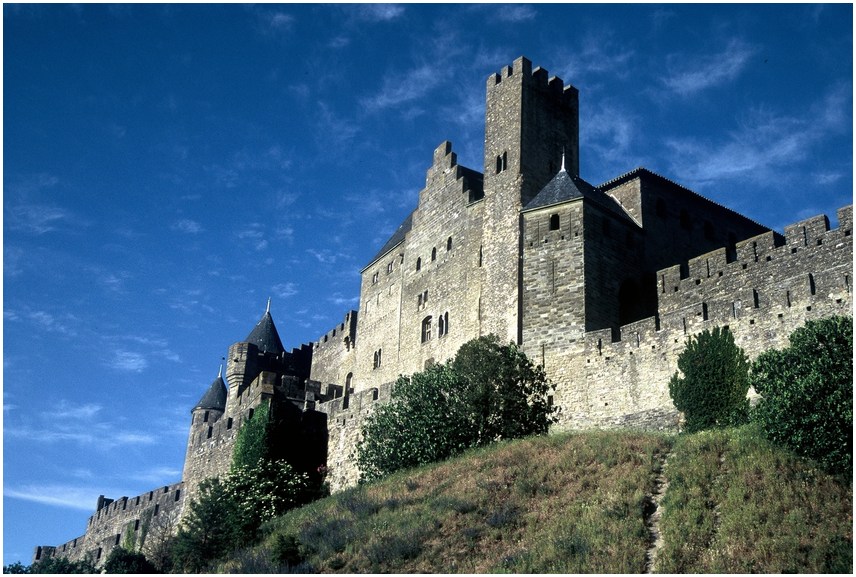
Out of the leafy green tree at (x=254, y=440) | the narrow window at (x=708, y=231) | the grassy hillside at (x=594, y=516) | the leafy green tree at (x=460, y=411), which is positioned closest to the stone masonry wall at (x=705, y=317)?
the leafy green tree at (x=460, y=411)

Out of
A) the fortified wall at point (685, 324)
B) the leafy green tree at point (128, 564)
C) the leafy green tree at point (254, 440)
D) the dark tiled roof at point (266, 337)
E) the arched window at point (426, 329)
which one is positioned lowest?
the leafy green tree at point (128, 564)

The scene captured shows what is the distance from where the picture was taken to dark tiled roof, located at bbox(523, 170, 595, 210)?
37750mm

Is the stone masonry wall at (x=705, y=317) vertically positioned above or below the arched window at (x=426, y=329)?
below

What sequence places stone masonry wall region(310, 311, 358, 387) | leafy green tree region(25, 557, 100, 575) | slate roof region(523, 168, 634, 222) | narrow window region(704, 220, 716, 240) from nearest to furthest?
leafy green tree region(25, 557, 100, 575)
slate roof region(523, 168, 634, 222)
narrow window region(704, 220, 716, 240)
stone masonry wall region(310, 311, 358, 387)

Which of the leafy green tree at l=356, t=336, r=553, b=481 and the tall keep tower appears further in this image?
the tall keep tower

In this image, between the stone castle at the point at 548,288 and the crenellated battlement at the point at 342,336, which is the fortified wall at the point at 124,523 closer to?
the stone castle at the point at 548,288

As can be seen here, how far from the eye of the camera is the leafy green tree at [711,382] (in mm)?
29312

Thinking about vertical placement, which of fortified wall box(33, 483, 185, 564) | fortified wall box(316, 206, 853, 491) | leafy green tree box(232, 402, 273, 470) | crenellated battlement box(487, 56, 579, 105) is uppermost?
crenellated battlement box(487, 56, 579, 105)

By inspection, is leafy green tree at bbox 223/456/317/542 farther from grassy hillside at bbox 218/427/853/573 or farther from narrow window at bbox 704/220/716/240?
narrow window at bbox 704/220/716/240

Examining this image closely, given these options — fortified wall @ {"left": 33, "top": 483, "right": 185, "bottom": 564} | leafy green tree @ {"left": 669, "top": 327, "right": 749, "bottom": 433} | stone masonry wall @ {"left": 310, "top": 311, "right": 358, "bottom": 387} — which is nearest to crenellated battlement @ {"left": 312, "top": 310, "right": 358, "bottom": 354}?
stone masonry wall @ {"left": 310, "top": 311, "right": 358, "bottom": 387}

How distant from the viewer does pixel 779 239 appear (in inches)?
1286

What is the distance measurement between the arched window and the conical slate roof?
49.2 feet

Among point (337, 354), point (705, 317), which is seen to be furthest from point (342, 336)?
point (705, 317)

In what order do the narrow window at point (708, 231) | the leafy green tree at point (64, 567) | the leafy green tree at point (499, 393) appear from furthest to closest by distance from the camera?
the narrow window at point (708, 231) → the leafy green tree at point (64, 567) → the leafy green tree at point (499, 393)
